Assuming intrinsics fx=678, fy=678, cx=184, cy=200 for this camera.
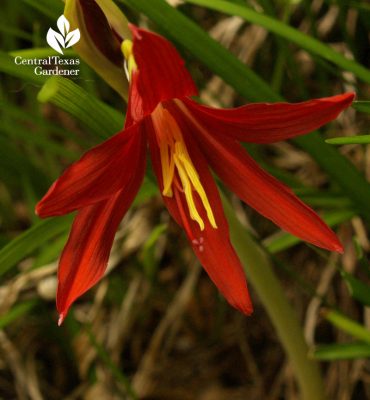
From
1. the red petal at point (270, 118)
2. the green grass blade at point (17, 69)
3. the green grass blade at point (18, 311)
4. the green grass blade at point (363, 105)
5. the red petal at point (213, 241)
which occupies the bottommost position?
the green grass blade at point (18, 311)

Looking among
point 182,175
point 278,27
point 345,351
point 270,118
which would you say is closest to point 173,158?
point 182,175

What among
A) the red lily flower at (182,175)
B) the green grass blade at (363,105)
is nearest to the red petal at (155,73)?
the red lily flower at (182,175)

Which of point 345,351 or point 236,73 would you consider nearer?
point 236,73

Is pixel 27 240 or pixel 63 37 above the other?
pixel 63 37

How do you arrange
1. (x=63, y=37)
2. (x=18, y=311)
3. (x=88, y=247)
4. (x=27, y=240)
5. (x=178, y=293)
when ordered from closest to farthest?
1. (x=88, y=247)
2. (x=63, y=37)
3. (x=27, y=240)
4. (x=18, y=311)
5. (x=178, y=293)

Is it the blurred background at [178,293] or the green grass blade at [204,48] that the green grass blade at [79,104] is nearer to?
the green grass blade at [204,48]

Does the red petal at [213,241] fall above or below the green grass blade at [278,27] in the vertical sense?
below

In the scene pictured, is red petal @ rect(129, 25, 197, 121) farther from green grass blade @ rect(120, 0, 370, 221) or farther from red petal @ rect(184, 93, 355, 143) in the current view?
green grass blade @ rect(120, 0, 370, 221)

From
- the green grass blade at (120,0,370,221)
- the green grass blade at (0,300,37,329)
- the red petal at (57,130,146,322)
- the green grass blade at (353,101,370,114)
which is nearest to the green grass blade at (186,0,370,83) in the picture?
the green grass blade at (120,0,370,221)

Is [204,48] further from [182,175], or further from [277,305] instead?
[277,305]
